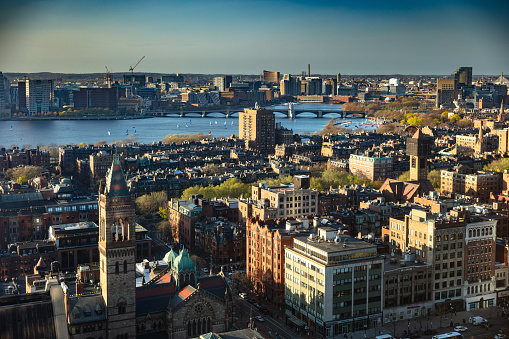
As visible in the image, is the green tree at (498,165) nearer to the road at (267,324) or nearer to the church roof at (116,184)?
the road at (267,324)

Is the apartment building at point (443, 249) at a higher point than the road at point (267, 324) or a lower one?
higher

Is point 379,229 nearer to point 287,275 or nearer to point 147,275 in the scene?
point 287,275

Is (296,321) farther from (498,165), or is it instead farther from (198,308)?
(498,165)

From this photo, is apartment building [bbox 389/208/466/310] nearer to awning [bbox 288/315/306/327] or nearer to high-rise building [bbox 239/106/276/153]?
awning [bbox 288/315/306/327]

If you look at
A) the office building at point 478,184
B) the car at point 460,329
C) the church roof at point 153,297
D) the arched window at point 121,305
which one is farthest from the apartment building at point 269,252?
the office building at point 478,184

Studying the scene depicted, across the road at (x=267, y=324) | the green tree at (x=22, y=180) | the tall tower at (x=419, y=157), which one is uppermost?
the tall tower at (x=419, y=157)

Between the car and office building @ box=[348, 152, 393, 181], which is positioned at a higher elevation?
office building @ box=[348, 152, 393, 181]

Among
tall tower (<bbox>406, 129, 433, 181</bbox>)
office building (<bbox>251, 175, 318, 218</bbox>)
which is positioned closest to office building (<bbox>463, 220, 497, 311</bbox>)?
office building (<bbox>251, 175, 318, 218</bbox>)
